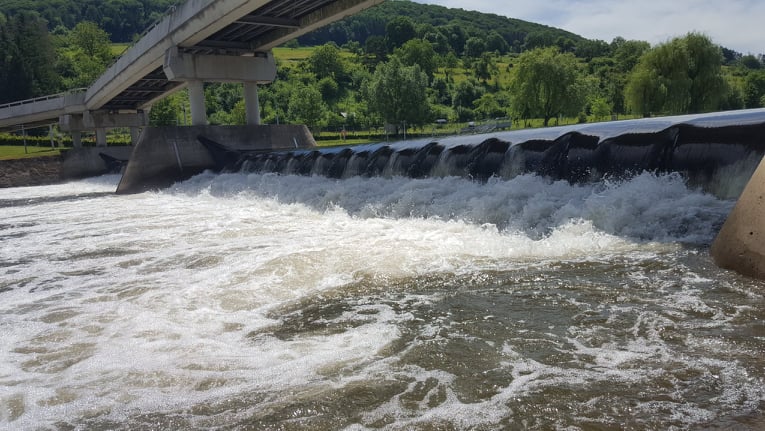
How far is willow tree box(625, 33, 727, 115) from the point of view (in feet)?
134

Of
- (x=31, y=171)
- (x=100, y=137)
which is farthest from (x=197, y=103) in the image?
(x=100, y=137)

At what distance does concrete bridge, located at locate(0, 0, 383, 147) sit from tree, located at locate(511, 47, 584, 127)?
32.2m

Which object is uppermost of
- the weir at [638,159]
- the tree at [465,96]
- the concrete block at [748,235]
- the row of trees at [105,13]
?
the row of trees at [105,13]

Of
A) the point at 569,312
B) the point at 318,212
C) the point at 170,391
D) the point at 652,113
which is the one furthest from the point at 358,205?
the point at 652,113

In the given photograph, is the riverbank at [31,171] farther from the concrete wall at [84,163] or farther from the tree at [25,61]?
the tree at [25,61]

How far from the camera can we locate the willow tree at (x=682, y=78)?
40750 mm

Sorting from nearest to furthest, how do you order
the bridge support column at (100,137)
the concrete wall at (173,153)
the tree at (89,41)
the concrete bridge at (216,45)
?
the concrete bridge at (216,45) < the concrete wall at (173,153) < the bridge support column at (100,137) < the tree at (89,41)

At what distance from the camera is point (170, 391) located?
3441mm

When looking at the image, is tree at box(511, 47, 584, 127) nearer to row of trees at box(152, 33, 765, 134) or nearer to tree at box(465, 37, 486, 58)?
row of trees at box(152, 33, 765, 134)

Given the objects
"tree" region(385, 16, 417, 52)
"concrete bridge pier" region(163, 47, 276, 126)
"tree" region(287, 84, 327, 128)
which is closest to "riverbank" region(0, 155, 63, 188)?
"concrete bridge pier" region(163, 47, 276, 126)

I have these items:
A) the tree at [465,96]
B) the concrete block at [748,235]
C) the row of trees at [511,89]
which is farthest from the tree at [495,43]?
the concrete block at [748,235]

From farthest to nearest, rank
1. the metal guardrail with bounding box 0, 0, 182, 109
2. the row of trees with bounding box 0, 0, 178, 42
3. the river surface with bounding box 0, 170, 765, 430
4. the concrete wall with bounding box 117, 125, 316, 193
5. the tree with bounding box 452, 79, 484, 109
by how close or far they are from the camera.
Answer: the row of trees with bounding box 0, 0, 178, 42 → the tree with bounding box 452, 79, 484, 109 → the metal guardrail with bounding box 0, 0, 182, 109 → the concrete wall with bounding box 117, 125, 316, 193 → the river surface with bounding box 0, 170, 765, 430

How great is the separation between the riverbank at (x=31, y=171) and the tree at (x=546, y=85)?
41383mm


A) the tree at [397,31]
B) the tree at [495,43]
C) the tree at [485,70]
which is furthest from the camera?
the tree at [495,43]
